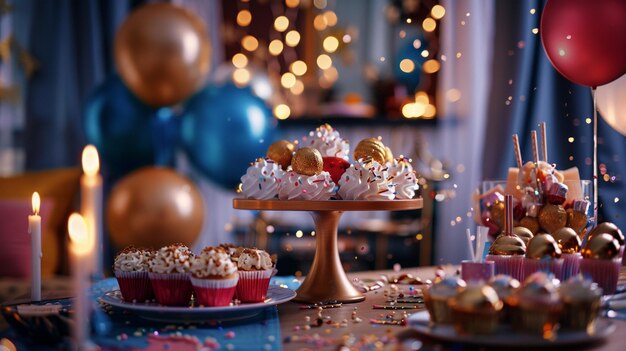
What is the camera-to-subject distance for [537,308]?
3.58 ft

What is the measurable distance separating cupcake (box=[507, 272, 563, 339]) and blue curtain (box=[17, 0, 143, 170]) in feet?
12.2

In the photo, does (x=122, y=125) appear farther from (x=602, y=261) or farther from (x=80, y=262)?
(x=80, y=262)

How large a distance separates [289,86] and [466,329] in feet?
14.4

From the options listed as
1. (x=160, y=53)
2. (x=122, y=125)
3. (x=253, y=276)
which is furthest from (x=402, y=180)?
(x=122, y=125)

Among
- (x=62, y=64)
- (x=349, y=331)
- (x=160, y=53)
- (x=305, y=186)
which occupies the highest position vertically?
(x=62, y=64)

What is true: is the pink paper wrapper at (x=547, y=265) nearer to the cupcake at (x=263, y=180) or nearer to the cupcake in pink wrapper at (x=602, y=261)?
the cupcake in pink wrapper at (x=602, y=261)

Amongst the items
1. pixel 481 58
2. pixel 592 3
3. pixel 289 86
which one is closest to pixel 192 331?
pixel 592 3

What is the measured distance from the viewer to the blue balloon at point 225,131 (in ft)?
11.9

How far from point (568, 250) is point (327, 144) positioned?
0.58m

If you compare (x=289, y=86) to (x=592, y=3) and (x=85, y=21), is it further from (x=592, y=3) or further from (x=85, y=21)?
(x=592, y=3)

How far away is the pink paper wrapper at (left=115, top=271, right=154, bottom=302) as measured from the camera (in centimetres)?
140

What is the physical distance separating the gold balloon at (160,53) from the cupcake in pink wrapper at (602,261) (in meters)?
2.39

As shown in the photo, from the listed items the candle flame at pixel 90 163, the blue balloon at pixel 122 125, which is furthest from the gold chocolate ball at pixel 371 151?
the blue balloon at pixel 122 125

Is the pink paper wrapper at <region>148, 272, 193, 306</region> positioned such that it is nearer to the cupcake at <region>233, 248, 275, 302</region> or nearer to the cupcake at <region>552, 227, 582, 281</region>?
the cupcake at <region>233, 248, 275, 302</region>
